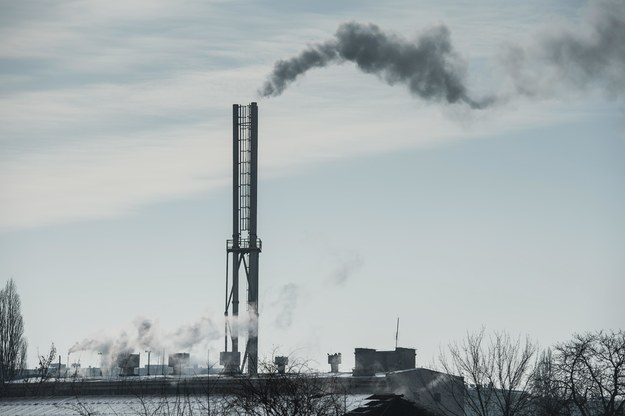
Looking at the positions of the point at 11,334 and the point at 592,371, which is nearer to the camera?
the point at 592,371

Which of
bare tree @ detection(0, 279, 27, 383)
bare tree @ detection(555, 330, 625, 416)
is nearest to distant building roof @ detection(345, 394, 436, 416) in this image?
bare tree @ detection(555, 330, 625, 416)

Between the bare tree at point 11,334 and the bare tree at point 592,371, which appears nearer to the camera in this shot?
the bare tree at point 592,371

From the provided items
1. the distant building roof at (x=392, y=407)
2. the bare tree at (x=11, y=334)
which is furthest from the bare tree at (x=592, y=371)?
the bare tree at (x=11, y=334)

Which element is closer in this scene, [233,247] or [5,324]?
[233,247]

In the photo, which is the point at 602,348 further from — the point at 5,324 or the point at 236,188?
the point at 5,324

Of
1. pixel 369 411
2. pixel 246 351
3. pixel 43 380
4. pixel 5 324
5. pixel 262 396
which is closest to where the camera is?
pixel 262 396

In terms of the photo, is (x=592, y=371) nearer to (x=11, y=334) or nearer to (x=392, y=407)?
(x=392, y=407)

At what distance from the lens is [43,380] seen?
80.1 m

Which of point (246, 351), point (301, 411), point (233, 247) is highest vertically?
point (233, 247)

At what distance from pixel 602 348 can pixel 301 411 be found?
19.9 meters

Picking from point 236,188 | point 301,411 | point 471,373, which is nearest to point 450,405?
point 471,373

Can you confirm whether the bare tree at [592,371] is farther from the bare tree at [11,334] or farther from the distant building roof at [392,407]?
the bare tree at [11,334]

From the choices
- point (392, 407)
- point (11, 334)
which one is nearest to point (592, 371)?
point (392, 407)

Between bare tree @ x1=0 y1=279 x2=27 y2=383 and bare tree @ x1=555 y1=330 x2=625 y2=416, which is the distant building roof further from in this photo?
bare tree @ x1=0 y1=279 x2=27 y2=383
